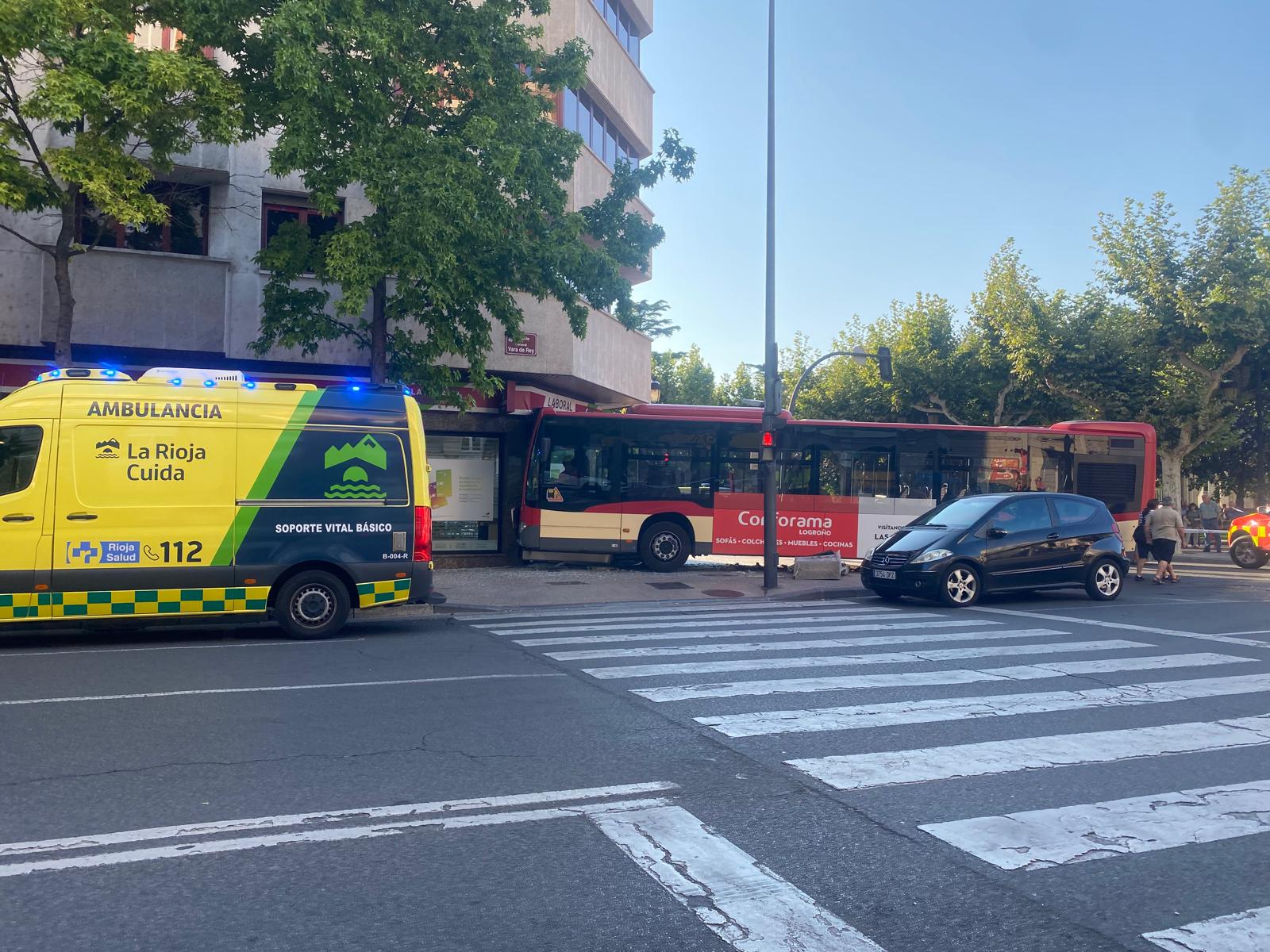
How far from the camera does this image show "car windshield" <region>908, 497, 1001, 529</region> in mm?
15453

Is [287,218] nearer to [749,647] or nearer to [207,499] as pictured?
[207,499]

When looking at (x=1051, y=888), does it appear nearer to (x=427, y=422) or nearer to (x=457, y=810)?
(x=457, y=810)

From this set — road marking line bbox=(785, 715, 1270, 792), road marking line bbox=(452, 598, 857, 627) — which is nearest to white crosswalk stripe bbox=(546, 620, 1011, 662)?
road marking line bbox=(452, 598, 857, 627)

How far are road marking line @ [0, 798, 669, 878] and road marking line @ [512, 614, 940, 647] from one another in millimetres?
5655

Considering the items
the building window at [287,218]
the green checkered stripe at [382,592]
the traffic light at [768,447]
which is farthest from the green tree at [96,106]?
the traffic light at [768,447]

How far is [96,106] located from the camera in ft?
40.6

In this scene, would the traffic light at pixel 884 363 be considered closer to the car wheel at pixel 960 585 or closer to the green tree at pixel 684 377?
the car wheel at pixel 960 585

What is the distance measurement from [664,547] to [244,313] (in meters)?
8.84

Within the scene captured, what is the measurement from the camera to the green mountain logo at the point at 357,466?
38.1 feet

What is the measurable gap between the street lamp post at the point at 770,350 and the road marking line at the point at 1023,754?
1034cm

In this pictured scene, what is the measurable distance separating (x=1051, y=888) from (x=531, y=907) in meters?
2.07

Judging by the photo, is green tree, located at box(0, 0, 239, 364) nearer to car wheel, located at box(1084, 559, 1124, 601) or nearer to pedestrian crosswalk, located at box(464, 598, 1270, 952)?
pedestrian crosswalk, located at box(464, 598, 1270, 952)

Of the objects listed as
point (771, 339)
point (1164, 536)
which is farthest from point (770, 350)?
point (1164, 536)

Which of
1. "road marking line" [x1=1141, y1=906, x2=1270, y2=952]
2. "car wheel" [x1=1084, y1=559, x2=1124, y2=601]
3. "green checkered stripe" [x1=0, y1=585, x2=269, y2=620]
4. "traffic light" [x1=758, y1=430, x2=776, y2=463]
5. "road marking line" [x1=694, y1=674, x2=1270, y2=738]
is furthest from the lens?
"traffic light" [x1=758, y1=430, x2=776, y2=463]
